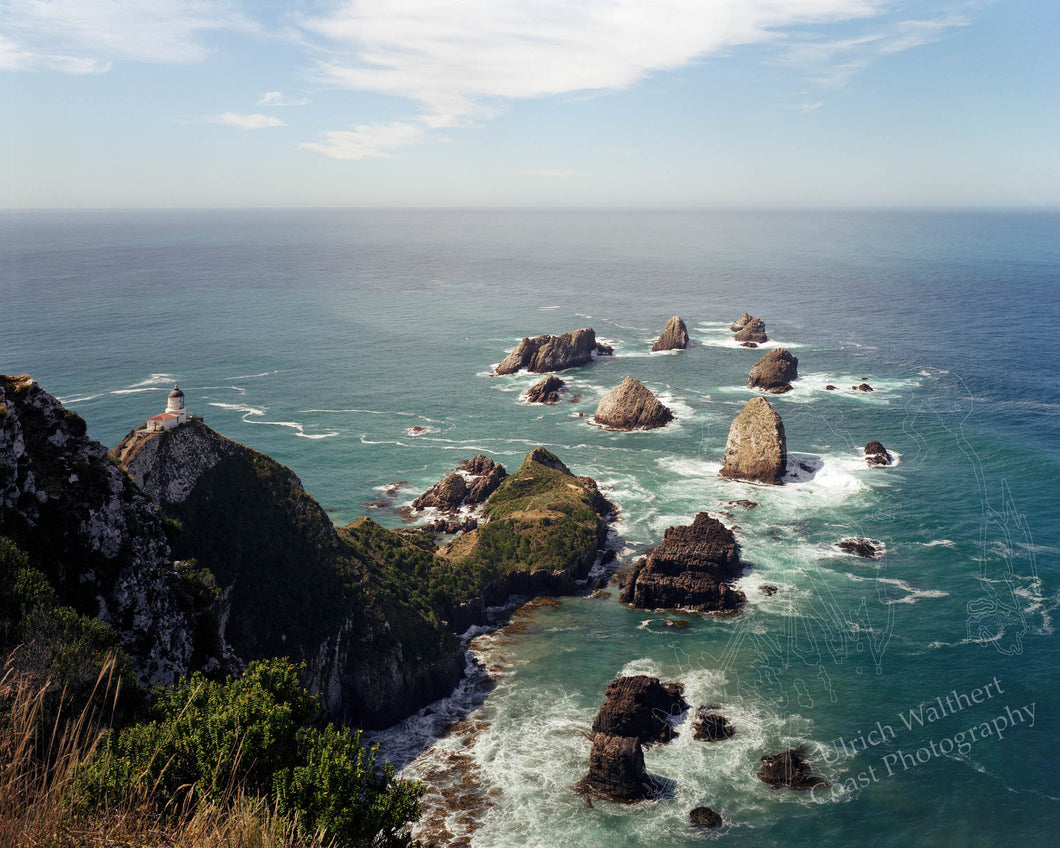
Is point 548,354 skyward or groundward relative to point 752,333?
groundward

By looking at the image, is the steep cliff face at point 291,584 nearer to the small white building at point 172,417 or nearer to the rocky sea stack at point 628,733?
the small white building at point 172,417

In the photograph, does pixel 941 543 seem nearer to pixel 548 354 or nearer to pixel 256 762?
pixel 256 762

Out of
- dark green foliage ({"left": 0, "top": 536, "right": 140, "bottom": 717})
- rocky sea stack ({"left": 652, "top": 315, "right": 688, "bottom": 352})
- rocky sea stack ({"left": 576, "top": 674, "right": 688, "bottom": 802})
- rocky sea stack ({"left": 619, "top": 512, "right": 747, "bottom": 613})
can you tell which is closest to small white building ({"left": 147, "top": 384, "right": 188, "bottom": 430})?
dark green foliage ({"left": 0, "top": 536, "right": 140, "bottom": 717})

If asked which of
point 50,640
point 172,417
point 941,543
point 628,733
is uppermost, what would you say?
point 172,417

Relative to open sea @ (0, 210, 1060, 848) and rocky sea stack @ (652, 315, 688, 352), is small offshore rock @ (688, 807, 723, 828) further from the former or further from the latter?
rocky sea stack @ (652, 315, 688, 352)

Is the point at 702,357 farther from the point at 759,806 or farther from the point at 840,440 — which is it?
the point at 759,806

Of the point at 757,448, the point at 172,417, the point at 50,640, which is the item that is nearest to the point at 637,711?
the point at 50,640
